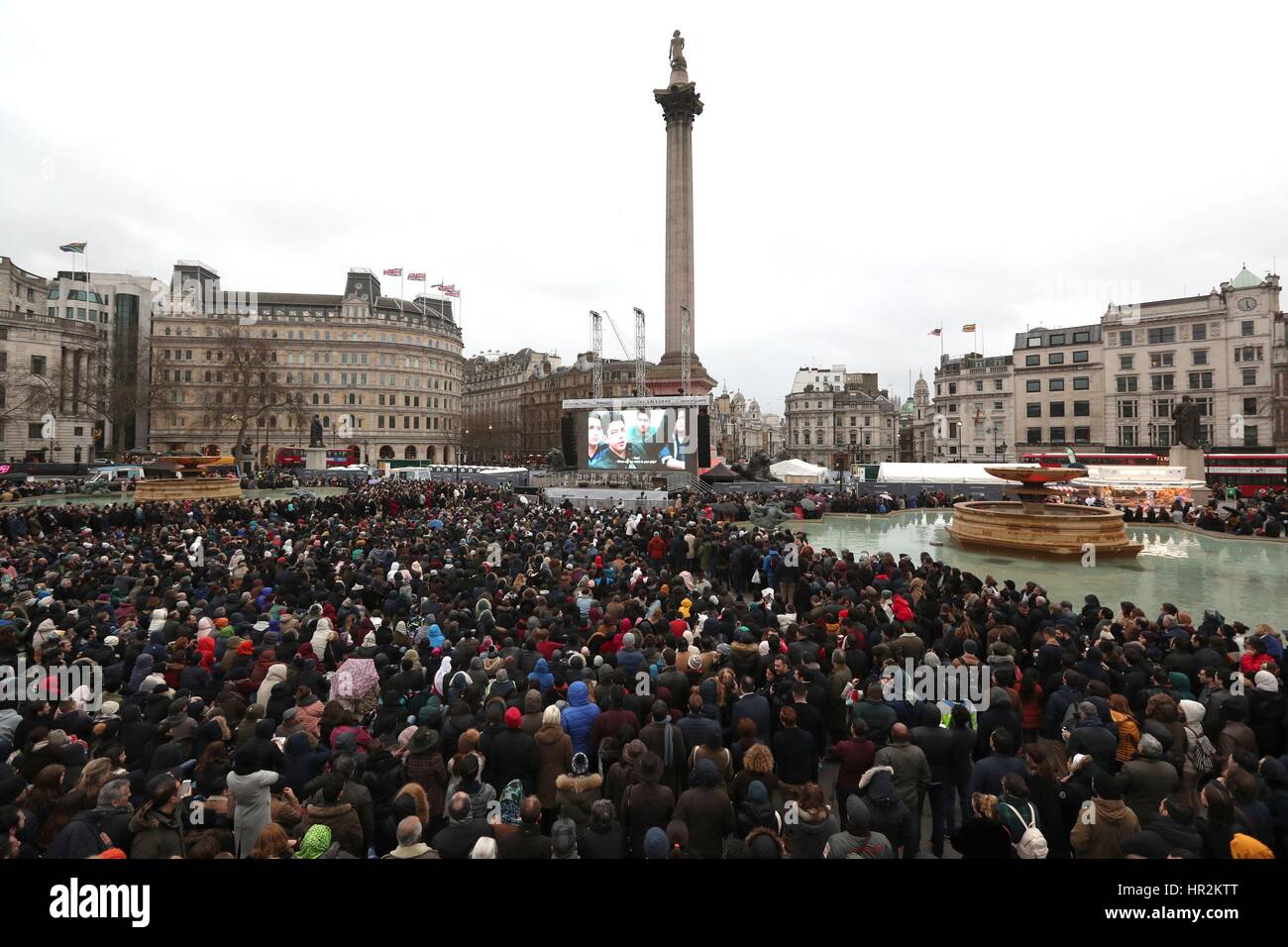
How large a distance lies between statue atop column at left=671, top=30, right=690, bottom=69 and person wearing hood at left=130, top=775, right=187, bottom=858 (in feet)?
228

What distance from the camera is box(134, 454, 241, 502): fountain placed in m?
35.8

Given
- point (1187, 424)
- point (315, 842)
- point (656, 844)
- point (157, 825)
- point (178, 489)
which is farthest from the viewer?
point (1187, 424)

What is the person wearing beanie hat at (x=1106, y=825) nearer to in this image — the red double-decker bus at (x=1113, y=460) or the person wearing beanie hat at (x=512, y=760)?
the person wearing beanie hat at (x=512, y=760)

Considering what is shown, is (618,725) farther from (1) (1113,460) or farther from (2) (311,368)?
(2) (311,368)

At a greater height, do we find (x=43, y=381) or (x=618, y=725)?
(x=43, y=381)

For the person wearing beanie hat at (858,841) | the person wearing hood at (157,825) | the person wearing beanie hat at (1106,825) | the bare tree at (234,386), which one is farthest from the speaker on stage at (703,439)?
the bare tree at (234,386)

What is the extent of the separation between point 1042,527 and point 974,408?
237ft

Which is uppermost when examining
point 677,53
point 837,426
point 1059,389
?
point 677,53

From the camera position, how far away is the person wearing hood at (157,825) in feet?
11.8

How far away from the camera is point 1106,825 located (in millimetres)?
3820


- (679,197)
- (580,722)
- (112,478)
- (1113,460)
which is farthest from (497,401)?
(580,722)

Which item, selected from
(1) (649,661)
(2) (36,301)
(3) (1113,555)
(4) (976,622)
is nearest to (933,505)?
(3) (1113,555)
